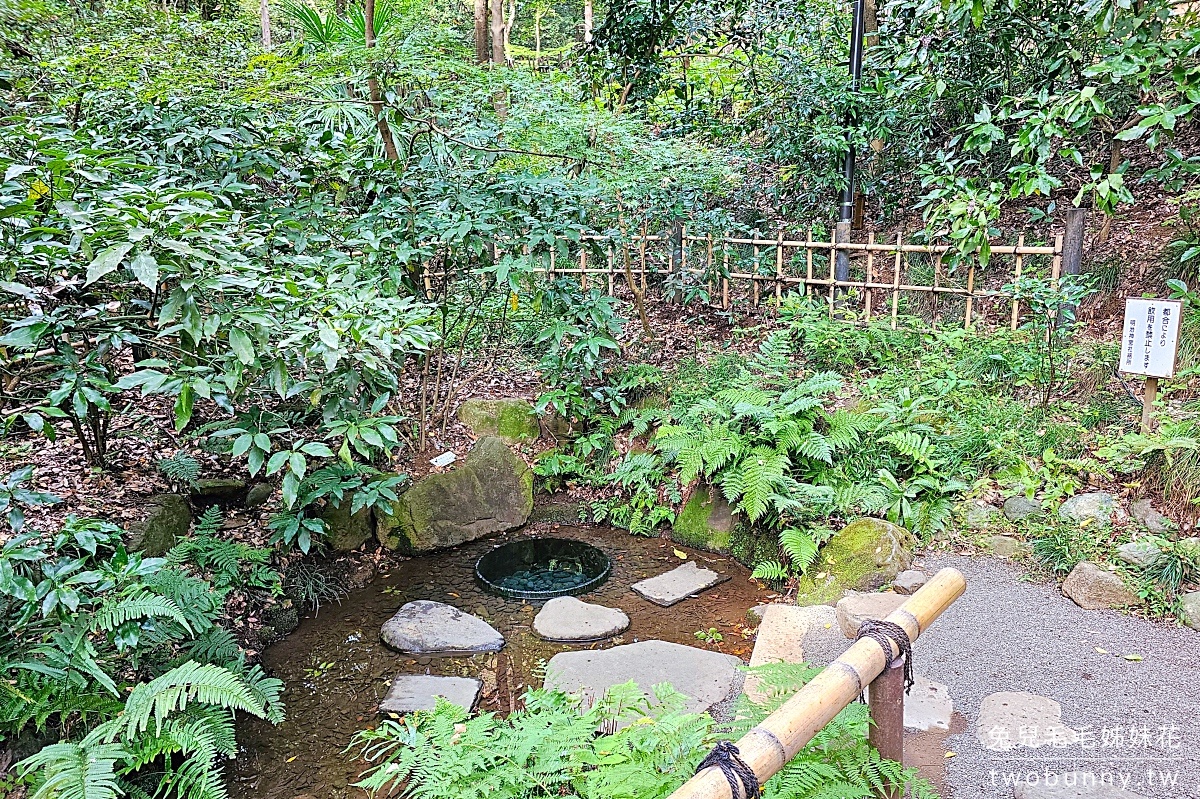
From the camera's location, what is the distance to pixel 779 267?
7625mm

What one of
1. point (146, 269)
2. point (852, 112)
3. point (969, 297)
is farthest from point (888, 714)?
point (852, 112)

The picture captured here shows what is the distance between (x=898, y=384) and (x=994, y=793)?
3855mm

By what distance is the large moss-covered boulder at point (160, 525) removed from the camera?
411 cm

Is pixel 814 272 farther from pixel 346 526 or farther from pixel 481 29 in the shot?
pixel 481 29

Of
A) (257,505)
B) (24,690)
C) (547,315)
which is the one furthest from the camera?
(547,315)

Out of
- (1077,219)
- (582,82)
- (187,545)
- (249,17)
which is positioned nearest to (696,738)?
(187,545)

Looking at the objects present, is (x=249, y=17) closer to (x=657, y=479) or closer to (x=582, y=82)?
(x=582, y=82)

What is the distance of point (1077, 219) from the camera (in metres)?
5.96

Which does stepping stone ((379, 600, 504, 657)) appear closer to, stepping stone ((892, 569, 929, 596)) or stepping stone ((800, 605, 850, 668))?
stepping stone ((800, 605, 850, 668))

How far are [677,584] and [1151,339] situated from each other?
3.31m

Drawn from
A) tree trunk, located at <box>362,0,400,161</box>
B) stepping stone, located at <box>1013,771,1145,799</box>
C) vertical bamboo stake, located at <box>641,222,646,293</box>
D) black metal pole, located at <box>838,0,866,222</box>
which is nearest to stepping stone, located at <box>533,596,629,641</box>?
stepping stone, located at <box>1013,771,1145,799</box>

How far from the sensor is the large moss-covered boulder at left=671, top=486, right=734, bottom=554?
548 centimetres

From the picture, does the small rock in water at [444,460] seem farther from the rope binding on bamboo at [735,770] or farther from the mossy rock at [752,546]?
the rope binding on bamboo at [735,770]

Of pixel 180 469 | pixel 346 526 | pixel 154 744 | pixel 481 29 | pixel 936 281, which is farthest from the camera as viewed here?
pixel 481 29
